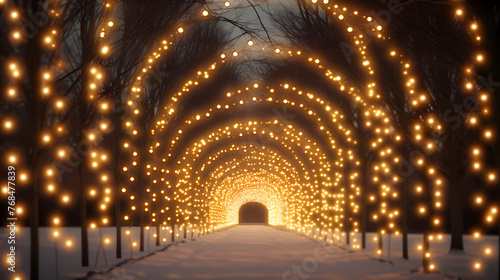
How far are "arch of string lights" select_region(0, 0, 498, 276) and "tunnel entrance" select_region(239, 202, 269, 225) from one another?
45.2 meters

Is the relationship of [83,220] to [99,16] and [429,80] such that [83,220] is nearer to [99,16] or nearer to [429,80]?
[99,16]

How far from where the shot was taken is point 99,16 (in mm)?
14695

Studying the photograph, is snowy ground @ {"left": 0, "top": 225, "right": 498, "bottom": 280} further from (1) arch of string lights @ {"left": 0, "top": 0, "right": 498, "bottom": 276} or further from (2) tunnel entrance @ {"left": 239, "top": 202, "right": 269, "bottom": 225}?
(2) tunnel entrance @ {"left": 239, "top": 202, "right": 269, "bottom": 225}

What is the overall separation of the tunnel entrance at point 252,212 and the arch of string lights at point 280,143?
45232 mm

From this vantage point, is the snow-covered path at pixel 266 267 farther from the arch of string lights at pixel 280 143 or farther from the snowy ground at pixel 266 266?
the arch of string lights at pixel 280 143

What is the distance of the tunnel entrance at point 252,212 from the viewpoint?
4316 inches

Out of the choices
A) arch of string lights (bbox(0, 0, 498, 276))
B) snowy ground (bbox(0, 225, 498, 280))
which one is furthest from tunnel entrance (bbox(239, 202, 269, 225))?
snowy ground (bbox(0, 225, 498, 280))

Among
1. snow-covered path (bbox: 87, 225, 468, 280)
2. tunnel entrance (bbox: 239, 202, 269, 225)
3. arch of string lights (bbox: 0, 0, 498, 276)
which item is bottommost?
tunnel entrance (bbox: 239, 202, 269, 225)

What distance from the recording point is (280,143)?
4547 cm

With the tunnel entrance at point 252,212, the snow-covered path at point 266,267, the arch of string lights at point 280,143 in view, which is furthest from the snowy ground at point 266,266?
the tunnel entrance at point 252,212

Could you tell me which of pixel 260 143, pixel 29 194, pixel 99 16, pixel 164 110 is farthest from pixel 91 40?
pixel 260 143

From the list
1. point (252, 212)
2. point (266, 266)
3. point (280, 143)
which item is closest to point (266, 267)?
point (266, 266)

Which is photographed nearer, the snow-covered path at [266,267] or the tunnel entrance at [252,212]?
the snow-covered path at [266,267]

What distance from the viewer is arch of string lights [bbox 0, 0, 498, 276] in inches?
557
